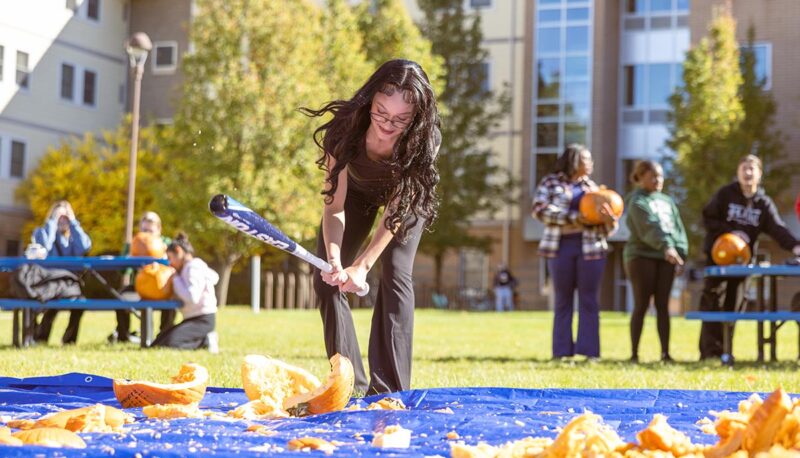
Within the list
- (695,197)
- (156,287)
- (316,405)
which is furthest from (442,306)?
(316,405)

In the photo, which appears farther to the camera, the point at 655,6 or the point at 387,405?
the point at 655,6

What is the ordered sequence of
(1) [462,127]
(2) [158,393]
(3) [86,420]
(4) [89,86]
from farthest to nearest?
(1) [462,127] → (4) [89,86] → (2) [158,393] → (3) [86,420]

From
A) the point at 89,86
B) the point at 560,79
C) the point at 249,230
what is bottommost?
A: the point at 249,230

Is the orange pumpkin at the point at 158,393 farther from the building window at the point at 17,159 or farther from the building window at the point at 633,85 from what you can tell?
the building window at the point at 633,85

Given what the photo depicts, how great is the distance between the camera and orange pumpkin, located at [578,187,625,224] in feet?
32.4

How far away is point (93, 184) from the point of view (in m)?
36.1

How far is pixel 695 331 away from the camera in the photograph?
20344 millimetres

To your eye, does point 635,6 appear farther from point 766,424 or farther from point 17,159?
point 766,424

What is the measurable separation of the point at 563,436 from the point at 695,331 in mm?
17329

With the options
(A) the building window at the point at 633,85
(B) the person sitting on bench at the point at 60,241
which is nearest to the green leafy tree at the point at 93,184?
Answer: (A) the building window at the point at 633,85

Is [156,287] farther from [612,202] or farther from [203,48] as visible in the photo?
[203,48]

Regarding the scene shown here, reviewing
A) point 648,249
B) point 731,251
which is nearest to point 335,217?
point 648,249

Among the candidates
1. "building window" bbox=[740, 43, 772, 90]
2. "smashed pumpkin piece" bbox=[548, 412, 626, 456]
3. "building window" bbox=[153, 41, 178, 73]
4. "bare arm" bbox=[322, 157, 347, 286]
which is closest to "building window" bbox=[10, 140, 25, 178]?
"building window" bbox=[153, 41, 178, 73]

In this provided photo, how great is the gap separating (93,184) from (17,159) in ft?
7.81
